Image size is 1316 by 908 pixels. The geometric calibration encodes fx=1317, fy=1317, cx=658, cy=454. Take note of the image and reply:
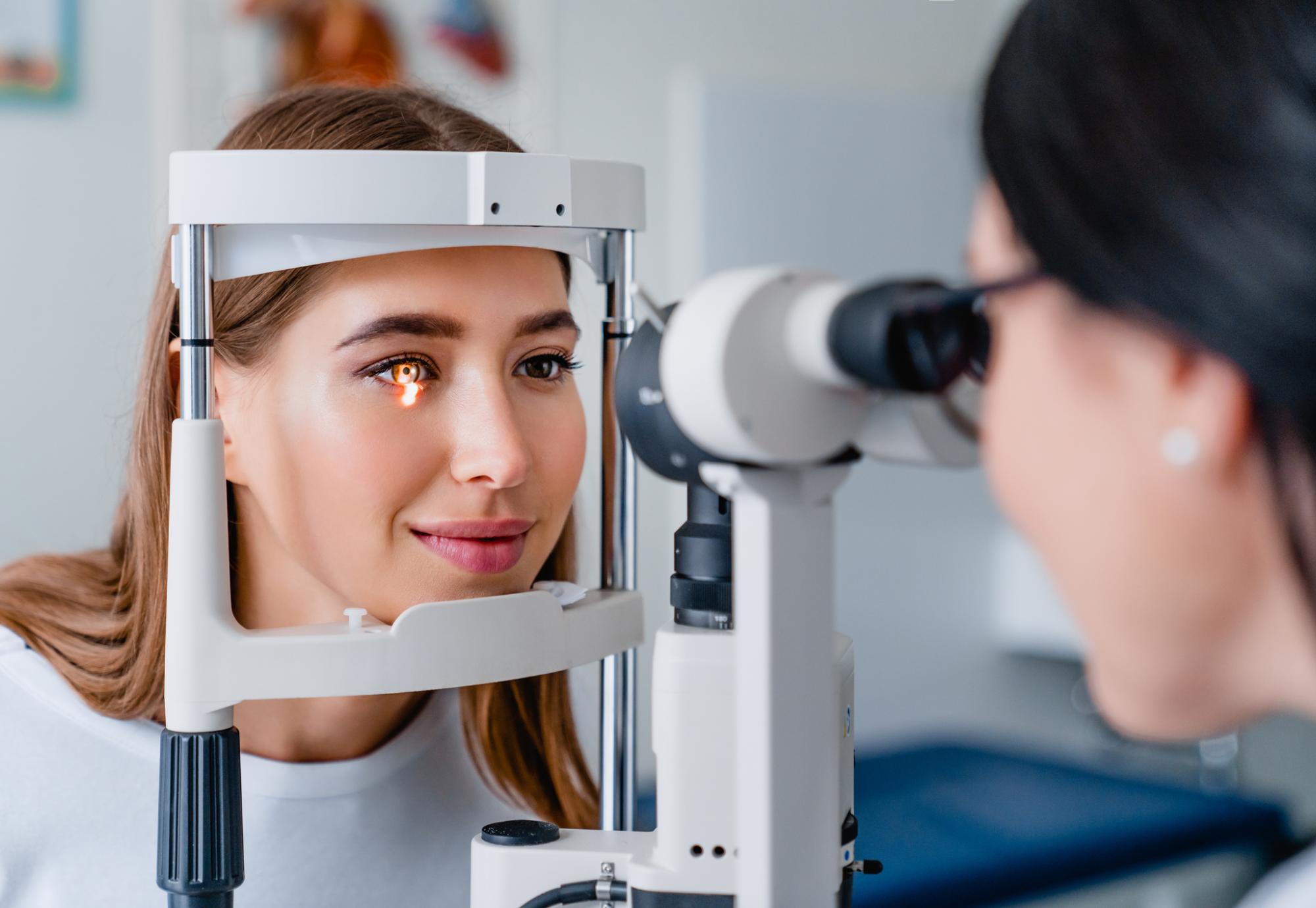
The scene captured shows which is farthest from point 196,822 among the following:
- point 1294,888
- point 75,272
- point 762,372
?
point 75,272

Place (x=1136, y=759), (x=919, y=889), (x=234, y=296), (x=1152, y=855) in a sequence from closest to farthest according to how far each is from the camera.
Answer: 1. (x=234, y=296)
2. (x=919, y=889)
3. (x=1152, y=855)
4. (x=1136, y=759)

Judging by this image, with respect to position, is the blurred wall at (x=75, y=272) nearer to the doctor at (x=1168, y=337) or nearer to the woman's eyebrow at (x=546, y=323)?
the woman's eyebrow at (x=546, y=323)

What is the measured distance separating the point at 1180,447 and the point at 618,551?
0.47 metres

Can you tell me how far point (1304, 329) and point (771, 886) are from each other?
1.05 ft

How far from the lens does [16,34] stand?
5.77 ft

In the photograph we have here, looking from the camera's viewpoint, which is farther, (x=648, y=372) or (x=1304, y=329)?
(x=648, y=372)

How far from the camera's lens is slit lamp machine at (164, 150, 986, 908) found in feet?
1.75

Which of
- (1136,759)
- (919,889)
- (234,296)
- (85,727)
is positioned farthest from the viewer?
(1136,759)

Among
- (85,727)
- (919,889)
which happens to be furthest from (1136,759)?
(85,727)

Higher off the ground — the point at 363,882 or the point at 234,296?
the point at 234,296

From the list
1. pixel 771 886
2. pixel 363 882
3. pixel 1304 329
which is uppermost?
pixel 1304 329

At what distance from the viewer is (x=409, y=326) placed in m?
0.77

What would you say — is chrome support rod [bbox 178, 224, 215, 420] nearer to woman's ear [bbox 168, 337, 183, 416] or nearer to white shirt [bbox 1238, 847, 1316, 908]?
woman's ear [bbox 168, 337, 183, 416]

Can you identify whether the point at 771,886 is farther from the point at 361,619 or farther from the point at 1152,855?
the point at 1152,855
